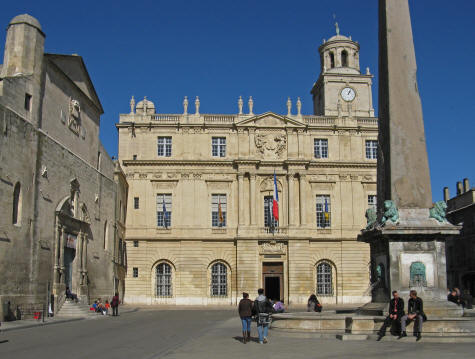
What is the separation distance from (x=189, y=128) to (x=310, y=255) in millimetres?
12318

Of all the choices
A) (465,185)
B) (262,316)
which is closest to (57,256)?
(262,316)

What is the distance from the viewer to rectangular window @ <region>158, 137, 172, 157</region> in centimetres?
4003

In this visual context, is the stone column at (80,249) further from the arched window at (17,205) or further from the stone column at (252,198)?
the stone column at (252,198)

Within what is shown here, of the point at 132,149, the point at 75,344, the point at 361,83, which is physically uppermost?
the point at 361,83

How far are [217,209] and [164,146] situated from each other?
5.87 m

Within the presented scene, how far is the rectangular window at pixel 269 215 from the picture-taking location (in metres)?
38.8

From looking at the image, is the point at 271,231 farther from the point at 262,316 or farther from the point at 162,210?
the point at 262,316


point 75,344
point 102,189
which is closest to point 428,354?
point 75,344

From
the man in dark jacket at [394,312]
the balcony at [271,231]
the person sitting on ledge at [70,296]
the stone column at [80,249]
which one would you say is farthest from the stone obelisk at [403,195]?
the balcony at [271,231]

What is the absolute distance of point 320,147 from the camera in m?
41.0

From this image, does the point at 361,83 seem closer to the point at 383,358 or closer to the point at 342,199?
the point at 342,199

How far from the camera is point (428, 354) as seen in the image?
9.28 meters

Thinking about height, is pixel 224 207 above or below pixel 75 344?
above

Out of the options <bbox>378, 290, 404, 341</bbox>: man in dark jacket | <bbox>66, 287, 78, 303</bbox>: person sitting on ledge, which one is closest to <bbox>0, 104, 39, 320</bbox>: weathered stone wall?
<bbox>66, 287, 78, 303</bbox>: person sitting on ledge
